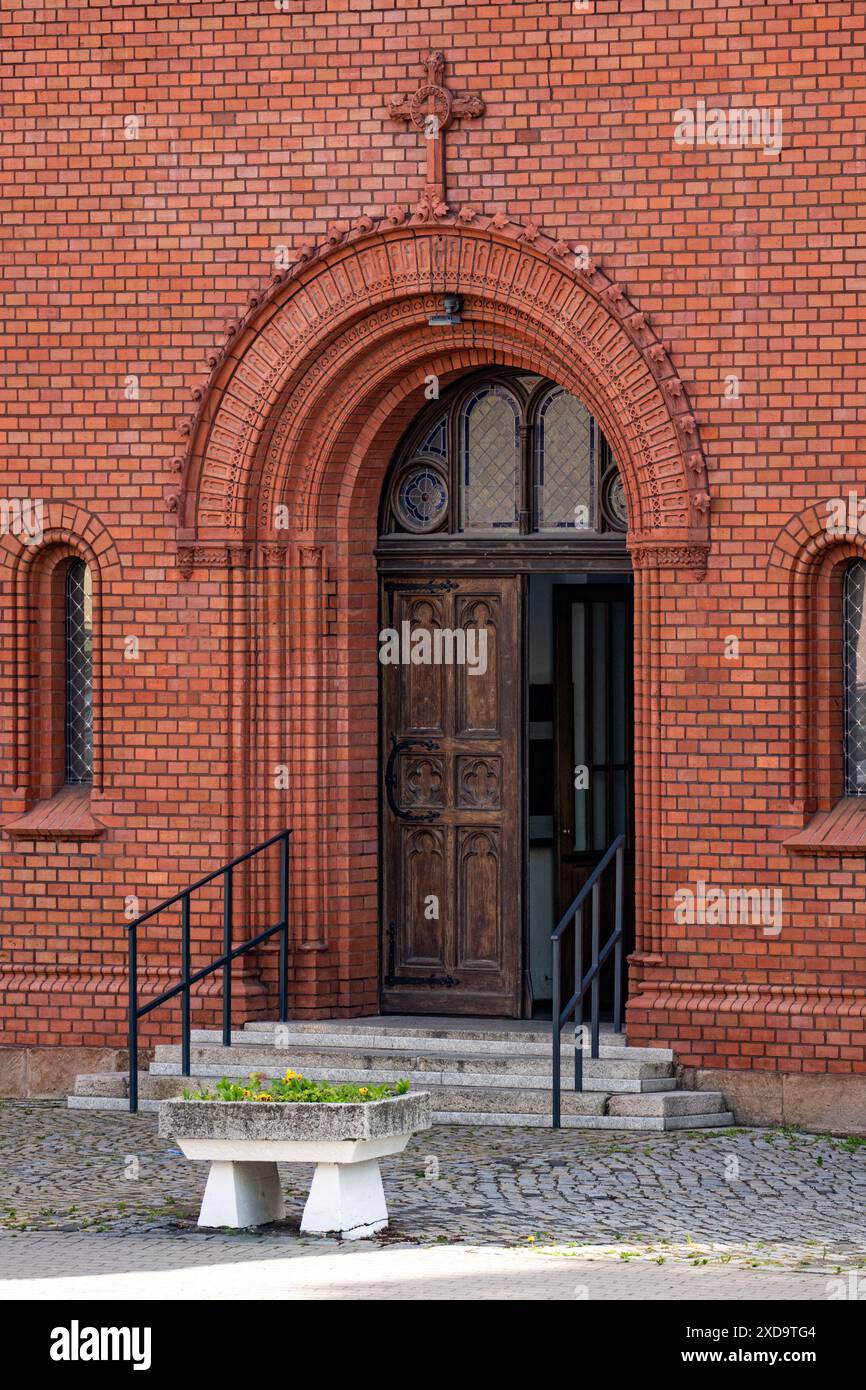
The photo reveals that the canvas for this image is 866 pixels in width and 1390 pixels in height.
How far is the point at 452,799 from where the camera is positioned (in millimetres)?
15258

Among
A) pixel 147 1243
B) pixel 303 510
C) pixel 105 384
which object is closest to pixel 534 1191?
pixel 147 1243

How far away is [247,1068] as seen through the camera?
14359mm

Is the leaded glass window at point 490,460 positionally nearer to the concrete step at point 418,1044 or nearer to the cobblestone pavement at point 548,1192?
the concrete step at point 418,1044

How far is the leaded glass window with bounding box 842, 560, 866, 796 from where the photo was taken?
14.0 m

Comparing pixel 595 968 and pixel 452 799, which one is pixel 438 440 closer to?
pixel 452 799

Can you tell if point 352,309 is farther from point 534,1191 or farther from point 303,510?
point 534,1191

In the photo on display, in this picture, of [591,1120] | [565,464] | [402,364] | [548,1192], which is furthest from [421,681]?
[548,1192]

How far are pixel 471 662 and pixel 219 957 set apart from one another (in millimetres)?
2196

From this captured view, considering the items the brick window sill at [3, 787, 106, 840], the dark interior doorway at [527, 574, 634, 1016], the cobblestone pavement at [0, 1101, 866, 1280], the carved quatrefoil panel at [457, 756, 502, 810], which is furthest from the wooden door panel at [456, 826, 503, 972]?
the brick window sill at [3, 787, 106, 840]

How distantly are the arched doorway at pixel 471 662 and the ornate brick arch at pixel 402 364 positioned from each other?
1.41 ft

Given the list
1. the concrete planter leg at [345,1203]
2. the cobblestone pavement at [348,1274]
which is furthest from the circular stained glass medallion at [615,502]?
the cobblestone pavement at [348,1274]

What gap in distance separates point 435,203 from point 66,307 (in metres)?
2.25

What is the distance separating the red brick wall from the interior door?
121 cm

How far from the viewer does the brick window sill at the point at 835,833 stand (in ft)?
45.1
